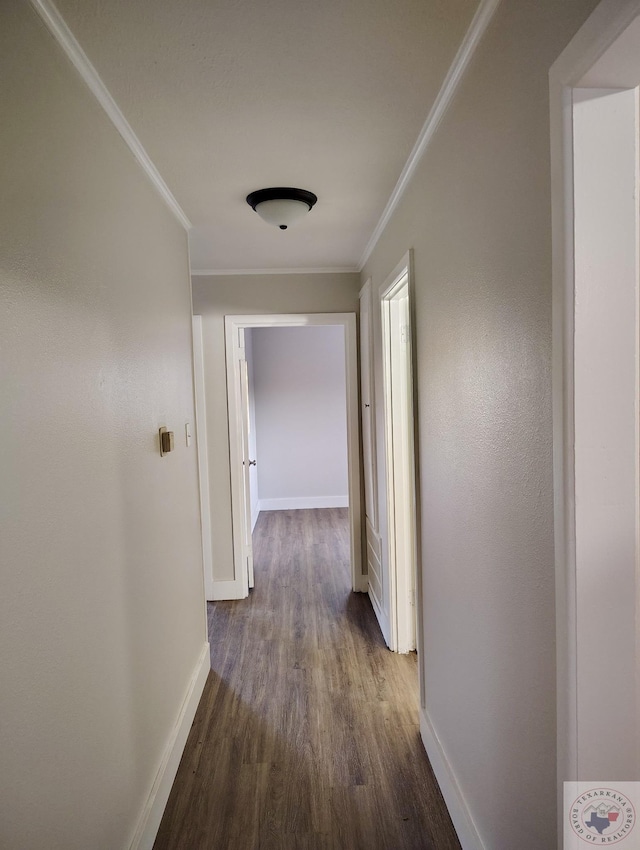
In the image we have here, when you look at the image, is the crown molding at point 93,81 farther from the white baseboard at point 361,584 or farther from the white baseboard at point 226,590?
the white baseboard at point 361,584

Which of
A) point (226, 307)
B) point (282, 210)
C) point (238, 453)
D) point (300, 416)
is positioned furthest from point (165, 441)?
point (300, 416)

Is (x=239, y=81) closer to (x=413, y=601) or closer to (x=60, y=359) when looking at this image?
(x=60, y=359)

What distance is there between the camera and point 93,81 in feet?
4.58

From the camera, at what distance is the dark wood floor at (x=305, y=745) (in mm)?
1751

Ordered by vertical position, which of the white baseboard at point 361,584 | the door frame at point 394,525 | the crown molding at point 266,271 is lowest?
the white baseboard at point 361,584

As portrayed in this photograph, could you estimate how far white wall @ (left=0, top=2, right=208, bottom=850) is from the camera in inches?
39.0

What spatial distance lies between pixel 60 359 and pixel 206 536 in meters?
2.69

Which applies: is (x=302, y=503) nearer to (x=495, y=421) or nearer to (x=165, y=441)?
(x=165, y=441)

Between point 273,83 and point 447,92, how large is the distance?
0.51m

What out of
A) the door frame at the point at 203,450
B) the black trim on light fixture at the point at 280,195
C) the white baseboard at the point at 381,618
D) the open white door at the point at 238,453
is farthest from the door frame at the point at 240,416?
the black trim on light fixture at the point at 280,195

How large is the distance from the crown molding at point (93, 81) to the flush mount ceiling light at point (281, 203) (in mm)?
396

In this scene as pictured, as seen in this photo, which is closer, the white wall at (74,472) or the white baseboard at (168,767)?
the white wall at (74,472)

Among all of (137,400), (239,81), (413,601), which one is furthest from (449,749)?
(239,81)

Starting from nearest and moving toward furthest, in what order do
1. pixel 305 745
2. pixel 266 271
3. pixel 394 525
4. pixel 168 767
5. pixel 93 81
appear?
1. pixel 93 81
2. pixel 168 767
3. pixel 305 745
4. pixel 394 525
5. pixel 266 271
